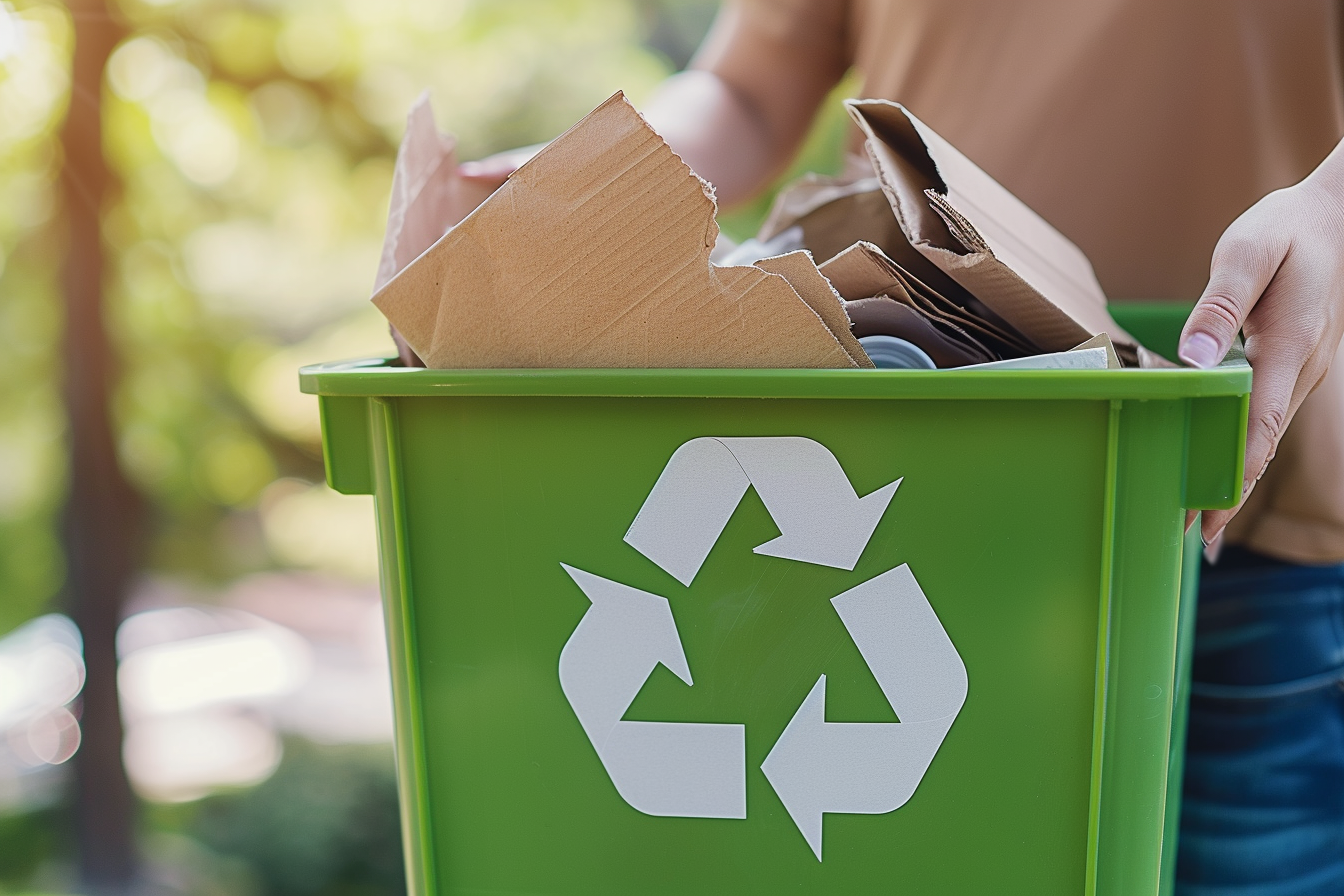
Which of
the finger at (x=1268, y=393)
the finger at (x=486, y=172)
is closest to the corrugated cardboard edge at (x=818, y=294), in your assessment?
the finger at (x=1268, y=393)

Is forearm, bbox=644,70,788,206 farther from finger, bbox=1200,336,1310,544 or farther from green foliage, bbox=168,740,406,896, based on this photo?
green foliage, bbox=168,740,406,896

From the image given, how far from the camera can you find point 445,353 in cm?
78

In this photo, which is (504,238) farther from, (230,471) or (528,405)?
(230,471)

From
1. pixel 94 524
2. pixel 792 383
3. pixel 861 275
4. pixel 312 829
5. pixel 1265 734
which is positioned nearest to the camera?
pixel 792 383

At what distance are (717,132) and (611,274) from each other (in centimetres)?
65

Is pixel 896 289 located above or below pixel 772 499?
above

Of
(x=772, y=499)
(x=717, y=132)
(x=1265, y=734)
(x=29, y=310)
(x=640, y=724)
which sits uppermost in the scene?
(x=717, y=132)

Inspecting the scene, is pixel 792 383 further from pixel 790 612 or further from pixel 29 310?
pixel 29 310

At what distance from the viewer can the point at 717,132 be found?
1.34 m

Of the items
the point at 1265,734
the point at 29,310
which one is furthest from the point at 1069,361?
the point at 29,310

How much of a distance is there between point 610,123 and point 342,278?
3.73 meters

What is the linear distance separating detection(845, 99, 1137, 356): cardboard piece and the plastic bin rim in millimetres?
126

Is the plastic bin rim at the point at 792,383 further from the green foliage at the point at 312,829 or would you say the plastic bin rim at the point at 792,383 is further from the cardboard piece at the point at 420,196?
the green foliage at the point at 312,829

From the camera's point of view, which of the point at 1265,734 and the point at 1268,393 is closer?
the point at 1268,393
